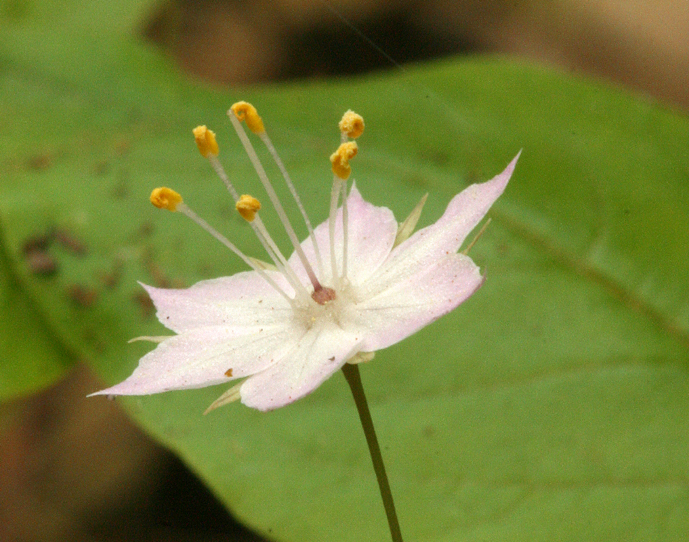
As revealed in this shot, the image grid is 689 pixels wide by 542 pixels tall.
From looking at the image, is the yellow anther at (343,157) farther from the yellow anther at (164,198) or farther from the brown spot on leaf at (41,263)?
the brown spot on leaf at (41,263)

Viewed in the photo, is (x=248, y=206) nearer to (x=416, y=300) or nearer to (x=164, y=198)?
(x=164, y=198)

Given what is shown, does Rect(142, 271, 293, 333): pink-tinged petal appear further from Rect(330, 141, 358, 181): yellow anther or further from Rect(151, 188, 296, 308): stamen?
Rect(330, 141, 358, 181): yellow anther

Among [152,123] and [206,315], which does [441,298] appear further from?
[152,123]

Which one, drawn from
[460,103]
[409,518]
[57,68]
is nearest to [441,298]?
[409,518]

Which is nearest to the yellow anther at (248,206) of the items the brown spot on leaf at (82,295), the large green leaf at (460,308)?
the large green leaf at (460,308)

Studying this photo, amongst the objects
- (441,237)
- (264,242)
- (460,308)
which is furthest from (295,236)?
(460,308)
